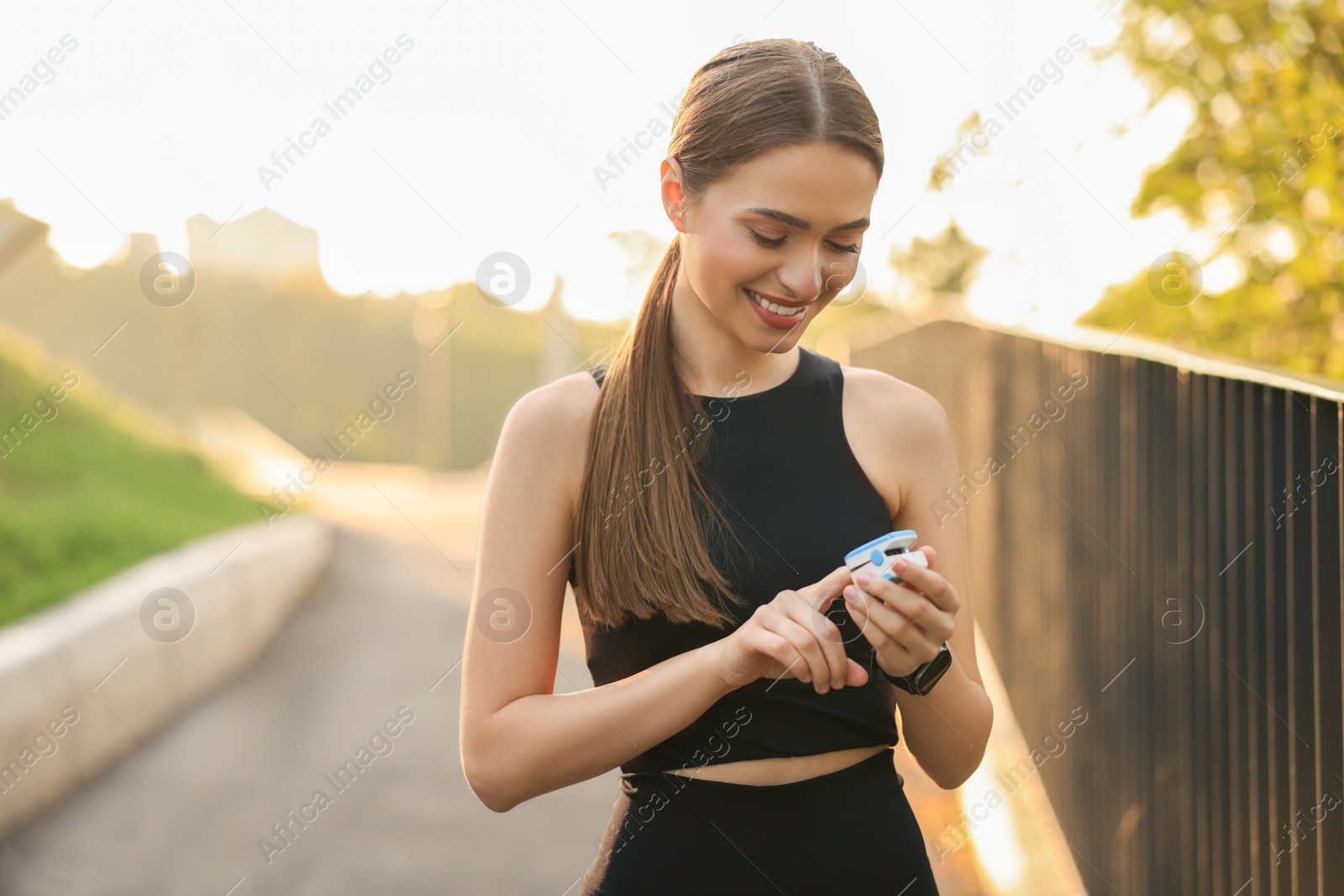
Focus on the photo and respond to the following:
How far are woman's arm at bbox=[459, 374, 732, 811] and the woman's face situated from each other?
35cm

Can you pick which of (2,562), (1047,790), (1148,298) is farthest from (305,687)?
(1148,298)

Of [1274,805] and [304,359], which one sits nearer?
[1274,805]

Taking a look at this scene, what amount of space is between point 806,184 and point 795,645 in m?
0.71

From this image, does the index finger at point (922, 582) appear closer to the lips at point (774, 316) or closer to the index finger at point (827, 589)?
the index finger at point (827, 589)

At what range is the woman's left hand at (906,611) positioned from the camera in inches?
56.9

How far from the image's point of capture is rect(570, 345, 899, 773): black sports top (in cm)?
170

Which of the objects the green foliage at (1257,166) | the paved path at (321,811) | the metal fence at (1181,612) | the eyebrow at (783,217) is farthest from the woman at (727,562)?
the green foliage at (1257,166)

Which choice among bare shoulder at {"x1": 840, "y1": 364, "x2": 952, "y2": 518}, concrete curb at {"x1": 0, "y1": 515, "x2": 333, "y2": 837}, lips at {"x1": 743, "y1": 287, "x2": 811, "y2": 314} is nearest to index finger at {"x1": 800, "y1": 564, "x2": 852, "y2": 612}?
bare shoulder at {"x1": 840, "y1": 364, "x2": 952, "y2": 518}

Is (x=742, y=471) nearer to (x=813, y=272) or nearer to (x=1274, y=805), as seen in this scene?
(x=813, y=272)

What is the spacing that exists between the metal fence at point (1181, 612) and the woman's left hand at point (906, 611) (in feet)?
1.48

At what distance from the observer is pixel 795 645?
1.44 m

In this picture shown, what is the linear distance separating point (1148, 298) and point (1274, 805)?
4.53 m

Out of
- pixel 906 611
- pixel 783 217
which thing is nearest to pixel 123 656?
pixel 783 217

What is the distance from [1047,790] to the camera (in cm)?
408
